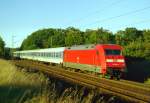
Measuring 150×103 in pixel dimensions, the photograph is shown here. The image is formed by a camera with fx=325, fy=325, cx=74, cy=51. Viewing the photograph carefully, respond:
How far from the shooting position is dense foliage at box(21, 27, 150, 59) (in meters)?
33.2

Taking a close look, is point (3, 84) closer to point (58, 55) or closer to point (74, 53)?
point (74, 53)

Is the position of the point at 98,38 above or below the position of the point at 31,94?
above

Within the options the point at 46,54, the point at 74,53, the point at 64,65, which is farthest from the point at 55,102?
the point at 46,54

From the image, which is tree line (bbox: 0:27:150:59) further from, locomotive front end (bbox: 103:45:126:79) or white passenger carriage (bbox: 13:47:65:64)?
locomotive front end (bbox: 103:45:126:79)

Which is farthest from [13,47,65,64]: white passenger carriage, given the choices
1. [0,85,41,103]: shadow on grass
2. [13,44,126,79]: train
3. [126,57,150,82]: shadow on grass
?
[0,85,41,103]: shadow on grass

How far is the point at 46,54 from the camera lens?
51531 millimetres

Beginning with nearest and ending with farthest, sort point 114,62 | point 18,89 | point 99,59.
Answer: point 18,89 → point 114,62 → point 99,59

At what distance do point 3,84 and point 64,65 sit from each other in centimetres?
2526

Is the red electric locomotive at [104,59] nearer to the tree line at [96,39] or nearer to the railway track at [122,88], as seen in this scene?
the railway track at [122,88]

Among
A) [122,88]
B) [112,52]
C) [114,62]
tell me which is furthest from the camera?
[112,52]

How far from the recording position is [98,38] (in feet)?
208

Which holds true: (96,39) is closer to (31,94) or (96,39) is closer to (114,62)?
(114,62)

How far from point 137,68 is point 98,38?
34.2m

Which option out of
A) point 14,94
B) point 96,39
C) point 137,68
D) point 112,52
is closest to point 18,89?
point 14,94
